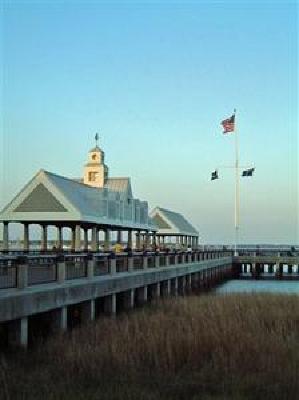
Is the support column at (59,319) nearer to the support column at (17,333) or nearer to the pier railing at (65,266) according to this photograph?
the pier railing at (65,266)

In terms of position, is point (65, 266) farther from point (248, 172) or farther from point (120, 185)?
point (248, 172)

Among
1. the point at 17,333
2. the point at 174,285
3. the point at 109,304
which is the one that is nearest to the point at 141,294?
the point at 109,304

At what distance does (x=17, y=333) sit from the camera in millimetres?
15219

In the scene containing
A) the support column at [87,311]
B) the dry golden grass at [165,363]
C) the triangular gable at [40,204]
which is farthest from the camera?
the triangular gable at [40,204]

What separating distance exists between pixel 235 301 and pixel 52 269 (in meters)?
8.56

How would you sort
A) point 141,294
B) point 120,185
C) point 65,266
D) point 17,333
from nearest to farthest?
point 17,333, point 65,266, point 141,294, point 120,185

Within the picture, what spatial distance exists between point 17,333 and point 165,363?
12.5 feet

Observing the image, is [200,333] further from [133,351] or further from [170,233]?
[170,233]

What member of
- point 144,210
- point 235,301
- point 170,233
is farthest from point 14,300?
point 170,233

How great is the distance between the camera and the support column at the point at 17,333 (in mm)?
15117

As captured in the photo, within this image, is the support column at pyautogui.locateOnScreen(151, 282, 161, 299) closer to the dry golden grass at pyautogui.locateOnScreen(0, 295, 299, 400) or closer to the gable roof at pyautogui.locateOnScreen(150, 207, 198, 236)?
the dry golden grass at pyautogui.locateOnScreen(0, 295, 299, 400)

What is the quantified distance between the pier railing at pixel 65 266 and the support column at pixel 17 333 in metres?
0.78

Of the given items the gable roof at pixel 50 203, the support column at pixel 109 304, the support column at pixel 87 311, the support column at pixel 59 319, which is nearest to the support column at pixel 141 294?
the support column at pixel 109 304

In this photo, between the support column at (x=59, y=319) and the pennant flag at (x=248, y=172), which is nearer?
the support column at (x=59, y=319)
